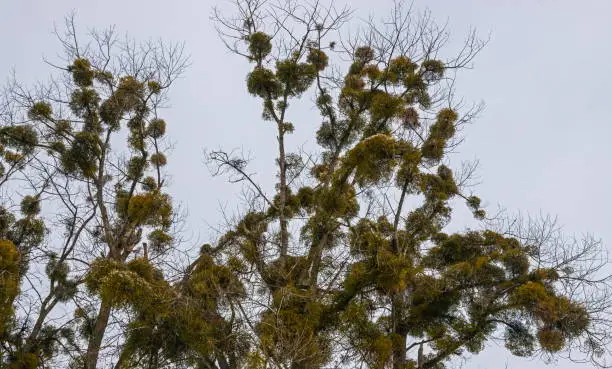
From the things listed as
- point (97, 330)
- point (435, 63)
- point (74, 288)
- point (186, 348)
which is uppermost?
point (435, 63)

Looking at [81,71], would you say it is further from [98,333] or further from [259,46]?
[98,333]

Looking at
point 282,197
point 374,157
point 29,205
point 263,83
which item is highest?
point 263,83

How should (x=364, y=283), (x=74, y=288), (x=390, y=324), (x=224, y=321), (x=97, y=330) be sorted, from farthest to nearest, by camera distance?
(x=74, y=288) → (x=97, y=330) → (x=390, y=324) → (x=224, y=321) → (x=364, y=283)

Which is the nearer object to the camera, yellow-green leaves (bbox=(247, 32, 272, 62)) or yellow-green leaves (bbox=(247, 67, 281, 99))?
yellow-green leaves (bbox=(247, 67, 281, 99))

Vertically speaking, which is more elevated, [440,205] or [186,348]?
[440,205]

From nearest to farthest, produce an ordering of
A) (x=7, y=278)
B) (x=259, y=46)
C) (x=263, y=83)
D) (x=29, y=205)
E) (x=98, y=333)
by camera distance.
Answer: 1. (x=7, y=278)
2. (x=98, y=333)
3. (x=263, y=83)
4. (x=259, y=46)
5. (x=29, y=205)

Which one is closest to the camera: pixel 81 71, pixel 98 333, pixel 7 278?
pixel 7 278

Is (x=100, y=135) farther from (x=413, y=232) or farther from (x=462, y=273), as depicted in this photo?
(x=462, y=273)

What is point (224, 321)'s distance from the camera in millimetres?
9336

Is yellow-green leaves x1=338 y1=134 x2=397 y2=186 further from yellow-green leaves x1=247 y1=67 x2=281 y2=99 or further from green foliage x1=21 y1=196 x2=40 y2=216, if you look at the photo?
green foliage x1=21 y1=196 x2=40 y2=216

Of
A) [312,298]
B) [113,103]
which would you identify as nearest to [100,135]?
[113,103]

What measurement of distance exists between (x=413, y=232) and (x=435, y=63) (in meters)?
3.09

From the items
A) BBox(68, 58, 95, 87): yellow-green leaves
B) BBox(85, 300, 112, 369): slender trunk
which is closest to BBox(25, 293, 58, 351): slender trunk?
BBox(85, 300, 112, 369): slender trunk

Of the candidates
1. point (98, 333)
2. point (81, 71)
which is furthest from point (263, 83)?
point (98, 333)
